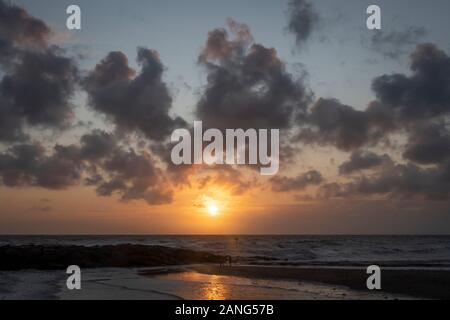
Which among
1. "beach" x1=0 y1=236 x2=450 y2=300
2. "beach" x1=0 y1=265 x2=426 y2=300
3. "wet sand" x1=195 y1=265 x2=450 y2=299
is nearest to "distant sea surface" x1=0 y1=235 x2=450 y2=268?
"wet sand" x1=195 y1=265 x2=450 y2=299

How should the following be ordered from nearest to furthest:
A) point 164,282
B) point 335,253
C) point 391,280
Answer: point 164,282 < point 391,280 < point 335,253

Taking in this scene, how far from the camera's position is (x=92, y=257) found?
173ft

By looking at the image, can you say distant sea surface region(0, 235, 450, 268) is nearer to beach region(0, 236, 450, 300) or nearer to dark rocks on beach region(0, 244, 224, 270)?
dark rocks on beach region(0, 244, 224, 270)

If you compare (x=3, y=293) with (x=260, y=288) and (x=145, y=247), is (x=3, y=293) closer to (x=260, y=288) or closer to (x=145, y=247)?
(x=260, y=288)

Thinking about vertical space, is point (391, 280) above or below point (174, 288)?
below

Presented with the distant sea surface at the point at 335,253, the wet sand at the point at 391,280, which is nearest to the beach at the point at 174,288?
the wet sand at the point at 391,280

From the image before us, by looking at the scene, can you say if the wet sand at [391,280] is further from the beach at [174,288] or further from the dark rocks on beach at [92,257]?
the dark rocks on beach at [92,257]

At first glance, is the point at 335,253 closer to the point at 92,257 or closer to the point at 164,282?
the point at 92,257

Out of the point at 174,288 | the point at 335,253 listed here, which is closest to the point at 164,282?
the point at 174,288

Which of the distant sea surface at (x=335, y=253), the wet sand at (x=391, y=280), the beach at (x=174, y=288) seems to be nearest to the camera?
the beach at (x=174, y=288)

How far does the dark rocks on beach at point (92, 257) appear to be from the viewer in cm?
4894
